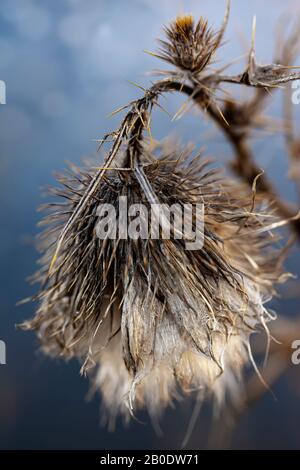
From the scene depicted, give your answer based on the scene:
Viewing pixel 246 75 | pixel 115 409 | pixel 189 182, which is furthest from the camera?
pixel 115 409

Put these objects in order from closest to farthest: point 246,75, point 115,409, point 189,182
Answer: point 246,75
point 189,182
point 115,409

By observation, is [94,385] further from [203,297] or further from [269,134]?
[269,134]

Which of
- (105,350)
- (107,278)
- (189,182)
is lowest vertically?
(105,350)

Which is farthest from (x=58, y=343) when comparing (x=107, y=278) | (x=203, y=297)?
(x=203, y=297)

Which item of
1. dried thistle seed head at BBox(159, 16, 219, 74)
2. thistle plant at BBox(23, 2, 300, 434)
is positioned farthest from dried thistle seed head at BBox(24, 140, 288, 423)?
dried thistle seed head at BBox(159, 16, 219, 74)

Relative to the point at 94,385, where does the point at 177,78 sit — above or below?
above

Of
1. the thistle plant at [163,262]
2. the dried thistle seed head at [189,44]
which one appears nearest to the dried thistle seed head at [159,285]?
the thistle plant at [163,262]

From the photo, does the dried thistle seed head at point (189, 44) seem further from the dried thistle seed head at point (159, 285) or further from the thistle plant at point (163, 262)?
the dried thistle seed head at point (159, 285)

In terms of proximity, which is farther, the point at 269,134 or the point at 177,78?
the point at 269,134

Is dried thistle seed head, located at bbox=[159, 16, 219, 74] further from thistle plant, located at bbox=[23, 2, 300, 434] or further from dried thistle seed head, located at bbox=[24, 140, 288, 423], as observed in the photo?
dried thistle seed head, located at bbox=[24, 140, 288, 423]
